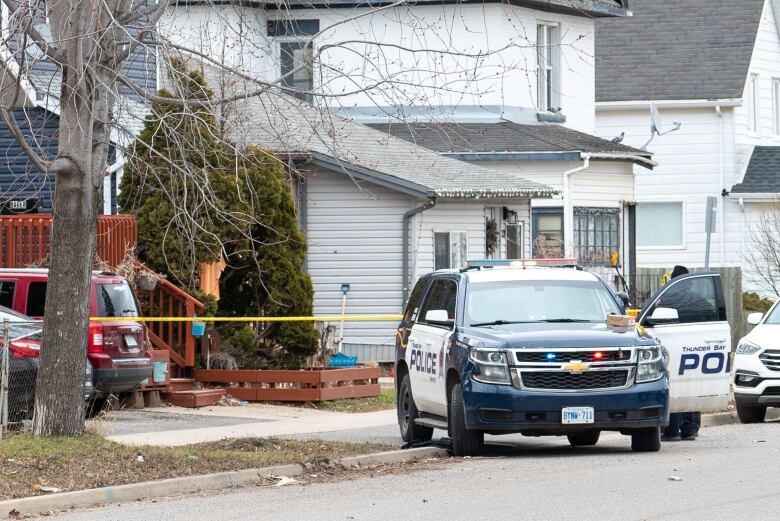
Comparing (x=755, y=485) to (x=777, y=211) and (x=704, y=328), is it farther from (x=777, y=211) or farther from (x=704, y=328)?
(x=777, y=211)

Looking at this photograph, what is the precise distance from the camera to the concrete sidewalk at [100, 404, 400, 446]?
16.4 meters

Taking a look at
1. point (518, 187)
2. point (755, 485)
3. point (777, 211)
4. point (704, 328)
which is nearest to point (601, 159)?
point (518, 187)

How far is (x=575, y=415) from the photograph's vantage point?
550 inches

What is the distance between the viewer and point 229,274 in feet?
76.7

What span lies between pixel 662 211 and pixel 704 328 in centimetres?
2421

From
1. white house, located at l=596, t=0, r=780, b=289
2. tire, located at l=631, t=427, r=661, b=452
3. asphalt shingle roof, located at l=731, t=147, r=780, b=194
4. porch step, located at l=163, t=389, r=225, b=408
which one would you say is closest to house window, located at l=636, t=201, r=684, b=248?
white house, located at l=596, t=0, r=780, b=289

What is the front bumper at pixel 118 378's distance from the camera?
59.9 ft

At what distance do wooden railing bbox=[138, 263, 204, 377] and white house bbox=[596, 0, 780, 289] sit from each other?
19.8 m

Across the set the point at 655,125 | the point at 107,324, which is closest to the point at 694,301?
the point at 107,324

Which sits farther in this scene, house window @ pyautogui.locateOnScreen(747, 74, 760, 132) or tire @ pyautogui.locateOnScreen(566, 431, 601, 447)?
house window @ pyautogui.locateOnScreen(747, 74, 760, 132)

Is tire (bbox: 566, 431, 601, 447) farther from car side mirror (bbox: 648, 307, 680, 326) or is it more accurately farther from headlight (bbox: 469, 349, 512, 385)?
headlight (bbox: 469, 349, 512, 385)

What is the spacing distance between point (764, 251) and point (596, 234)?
16.0 feet

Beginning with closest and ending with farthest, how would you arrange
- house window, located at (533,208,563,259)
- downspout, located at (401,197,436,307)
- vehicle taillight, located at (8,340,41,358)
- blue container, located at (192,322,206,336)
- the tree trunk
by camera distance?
1. the tree trunk
2. vehicle taillight, located at (8,340,41,358)
3. blue container, located at (192,322,206,336)
4. downspout, located at (401,197,436,307)
5. house window, located at (533,208,563,259)

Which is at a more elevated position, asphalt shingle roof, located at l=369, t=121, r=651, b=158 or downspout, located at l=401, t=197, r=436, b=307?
asphalt shingle roof, located at l=369, t=121, r=651, b=158
